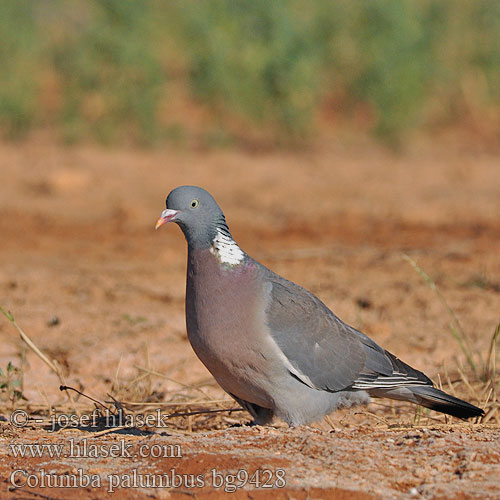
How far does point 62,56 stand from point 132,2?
1.24m

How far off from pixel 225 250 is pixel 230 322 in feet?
1.02

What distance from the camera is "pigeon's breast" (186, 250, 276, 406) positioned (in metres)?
3.55

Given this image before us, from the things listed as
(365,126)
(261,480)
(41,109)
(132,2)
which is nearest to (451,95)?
(365,126)

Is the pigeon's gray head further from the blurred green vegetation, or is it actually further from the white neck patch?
the blurred green vegetation

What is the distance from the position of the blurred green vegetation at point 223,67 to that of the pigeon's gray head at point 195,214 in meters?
8.60

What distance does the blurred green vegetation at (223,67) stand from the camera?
12188mm

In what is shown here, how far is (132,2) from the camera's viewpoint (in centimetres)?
1213

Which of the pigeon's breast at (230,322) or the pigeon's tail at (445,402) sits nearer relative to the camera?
the pigeon's breast at (230,322)

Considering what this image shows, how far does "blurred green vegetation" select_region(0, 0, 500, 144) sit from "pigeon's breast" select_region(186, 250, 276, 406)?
8748 mm

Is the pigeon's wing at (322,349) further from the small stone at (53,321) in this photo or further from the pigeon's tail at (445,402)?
the small stone at (53,321)

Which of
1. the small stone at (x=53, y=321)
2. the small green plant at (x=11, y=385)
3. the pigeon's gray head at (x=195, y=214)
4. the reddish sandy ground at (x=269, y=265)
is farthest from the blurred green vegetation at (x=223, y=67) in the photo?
the pigeon's gray head at (x=195, y=214)

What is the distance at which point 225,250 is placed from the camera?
3699 mm

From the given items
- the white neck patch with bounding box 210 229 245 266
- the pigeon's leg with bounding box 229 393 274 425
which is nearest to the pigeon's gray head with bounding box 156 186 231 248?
the white neck patch with bounding box 210 229 245 266

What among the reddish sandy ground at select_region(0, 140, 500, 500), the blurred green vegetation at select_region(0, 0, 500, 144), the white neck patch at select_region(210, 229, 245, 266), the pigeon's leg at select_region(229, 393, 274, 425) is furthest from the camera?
the blurred green vegetation at select_region(0, 0, 500, 144)
